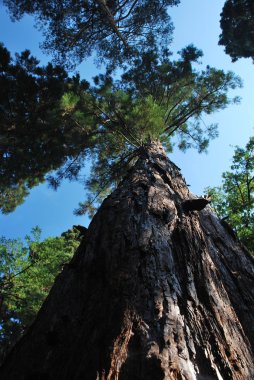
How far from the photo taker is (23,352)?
5.57ft

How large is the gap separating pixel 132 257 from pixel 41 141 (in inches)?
323

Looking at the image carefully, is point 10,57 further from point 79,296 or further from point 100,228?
point 79,296

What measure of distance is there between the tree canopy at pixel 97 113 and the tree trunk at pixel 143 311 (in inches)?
234

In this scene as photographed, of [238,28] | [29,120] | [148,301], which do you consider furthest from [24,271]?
[238,28]

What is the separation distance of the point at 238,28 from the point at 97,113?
345 inches

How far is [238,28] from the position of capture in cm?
1384

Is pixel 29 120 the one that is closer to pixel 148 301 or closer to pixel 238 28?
pixel 148 301

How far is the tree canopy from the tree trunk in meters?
5.95

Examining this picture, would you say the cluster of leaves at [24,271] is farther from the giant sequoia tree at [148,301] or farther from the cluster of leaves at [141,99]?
the giant sequoia tree at [148,301]

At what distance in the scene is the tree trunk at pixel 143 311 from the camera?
144 cm

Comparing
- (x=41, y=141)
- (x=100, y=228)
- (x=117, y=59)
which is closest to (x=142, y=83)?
(x=117, y=59)

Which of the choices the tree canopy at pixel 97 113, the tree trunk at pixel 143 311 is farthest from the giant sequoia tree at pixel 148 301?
the tree canopy at pixel 97 113

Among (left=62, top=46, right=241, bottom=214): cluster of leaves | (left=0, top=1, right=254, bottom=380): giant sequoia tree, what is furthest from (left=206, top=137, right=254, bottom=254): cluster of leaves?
(left=0, top=1, right=254, bottom=380): giant sequoia tree

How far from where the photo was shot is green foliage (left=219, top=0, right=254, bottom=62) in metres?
13.4
